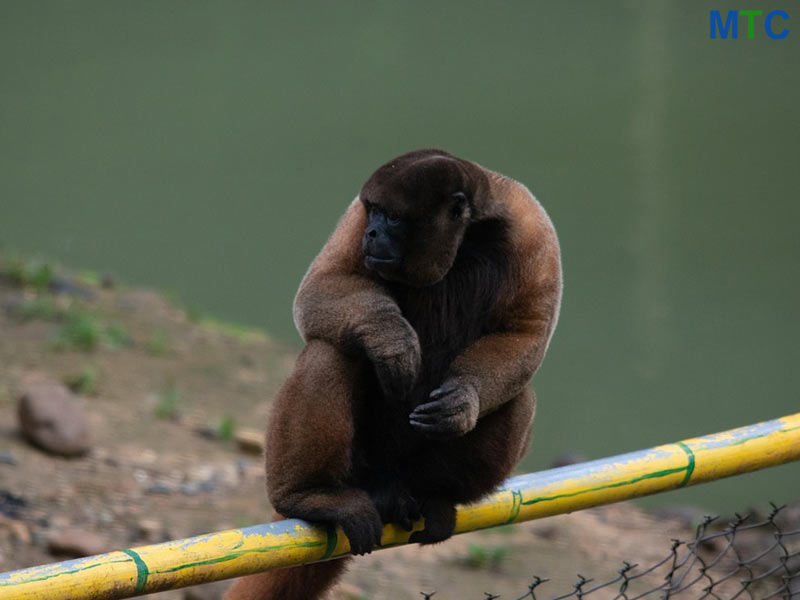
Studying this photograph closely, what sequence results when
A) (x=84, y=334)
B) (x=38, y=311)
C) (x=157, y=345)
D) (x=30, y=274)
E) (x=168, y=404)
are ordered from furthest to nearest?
(x=30, y=274)
(x=157, y=345)
(x=38, y=311)
(x=84, y=334)
(x=168, y=404)

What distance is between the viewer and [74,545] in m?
4.62

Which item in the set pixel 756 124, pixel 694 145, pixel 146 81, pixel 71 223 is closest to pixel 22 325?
pixel 71 223

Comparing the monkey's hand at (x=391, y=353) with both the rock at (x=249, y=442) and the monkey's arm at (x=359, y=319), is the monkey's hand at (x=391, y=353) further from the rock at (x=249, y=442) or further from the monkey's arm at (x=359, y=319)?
the rock at (x=249, y=442)

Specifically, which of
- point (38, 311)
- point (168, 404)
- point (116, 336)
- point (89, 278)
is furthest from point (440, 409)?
point (89, 278)

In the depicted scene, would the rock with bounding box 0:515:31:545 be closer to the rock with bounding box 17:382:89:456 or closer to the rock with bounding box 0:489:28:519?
the rock with bounding box 0:489:28:519

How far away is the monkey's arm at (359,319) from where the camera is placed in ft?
9.24

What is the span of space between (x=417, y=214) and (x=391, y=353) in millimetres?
406

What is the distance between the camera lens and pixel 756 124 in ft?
37.9

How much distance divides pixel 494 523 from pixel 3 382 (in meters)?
4.49

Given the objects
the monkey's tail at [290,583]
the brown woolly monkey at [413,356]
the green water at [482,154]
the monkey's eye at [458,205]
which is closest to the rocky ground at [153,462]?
the green water at [482,154]

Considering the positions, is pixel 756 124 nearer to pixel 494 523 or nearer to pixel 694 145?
pixel 694 145

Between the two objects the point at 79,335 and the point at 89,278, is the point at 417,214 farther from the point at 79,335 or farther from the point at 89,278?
the point at 89,278

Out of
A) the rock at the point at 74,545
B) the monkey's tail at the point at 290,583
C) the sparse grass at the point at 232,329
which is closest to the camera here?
the monkey's tail at the point at 290,583

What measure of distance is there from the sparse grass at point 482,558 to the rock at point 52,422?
2.00 metres
